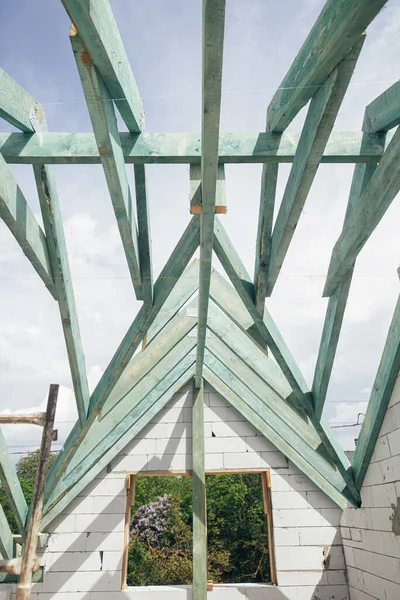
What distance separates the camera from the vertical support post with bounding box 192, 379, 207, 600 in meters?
4.39

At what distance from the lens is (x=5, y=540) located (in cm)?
418

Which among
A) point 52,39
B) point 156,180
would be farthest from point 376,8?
point 156,180

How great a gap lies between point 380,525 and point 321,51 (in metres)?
3.66

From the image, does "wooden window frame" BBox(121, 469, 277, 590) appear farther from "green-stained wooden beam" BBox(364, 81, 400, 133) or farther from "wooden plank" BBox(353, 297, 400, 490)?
"green-stained wooden beam" BBox(364, 81, 400, 133)

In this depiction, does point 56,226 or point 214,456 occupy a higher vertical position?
point 56,226

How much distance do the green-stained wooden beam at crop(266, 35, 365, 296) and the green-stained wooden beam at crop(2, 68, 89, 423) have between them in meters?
1.19

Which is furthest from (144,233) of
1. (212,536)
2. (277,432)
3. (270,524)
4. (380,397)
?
(212,536)

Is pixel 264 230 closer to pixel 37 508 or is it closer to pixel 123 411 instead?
pixel 37 508

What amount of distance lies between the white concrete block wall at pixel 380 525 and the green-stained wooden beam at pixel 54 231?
235cm

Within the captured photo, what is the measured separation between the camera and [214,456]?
17.4 feet

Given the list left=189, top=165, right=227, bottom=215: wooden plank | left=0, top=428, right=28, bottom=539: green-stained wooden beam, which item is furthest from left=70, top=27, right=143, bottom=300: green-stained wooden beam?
left=0, top=428, right=28, bottom=539: green-stained wooden beam

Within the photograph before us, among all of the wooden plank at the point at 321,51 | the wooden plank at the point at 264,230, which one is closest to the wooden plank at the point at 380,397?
the wooden plank at the point at 264,230

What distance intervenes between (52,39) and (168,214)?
1168mm

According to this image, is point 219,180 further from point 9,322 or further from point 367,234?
point 9,322
